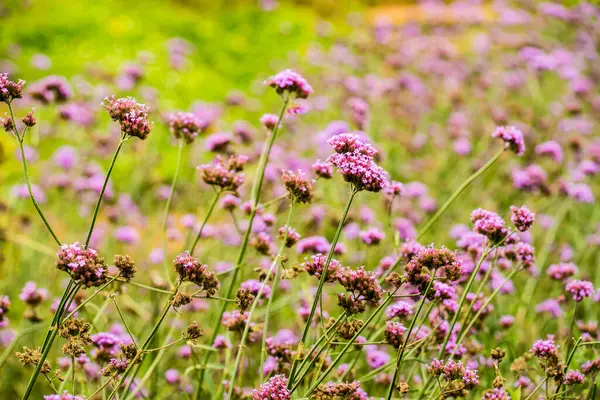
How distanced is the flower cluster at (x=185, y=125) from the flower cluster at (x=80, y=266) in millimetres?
774

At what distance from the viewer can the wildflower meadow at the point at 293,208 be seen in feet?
5.79

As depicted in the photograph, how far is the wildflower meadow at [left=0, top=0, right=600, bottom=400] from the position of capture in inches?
69.4

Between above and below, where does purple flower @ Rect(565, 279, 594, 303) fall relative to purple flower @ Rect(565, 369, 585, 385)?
above

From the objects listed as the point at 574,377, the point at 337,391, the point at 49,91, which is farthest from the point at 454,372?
the point at 49,91

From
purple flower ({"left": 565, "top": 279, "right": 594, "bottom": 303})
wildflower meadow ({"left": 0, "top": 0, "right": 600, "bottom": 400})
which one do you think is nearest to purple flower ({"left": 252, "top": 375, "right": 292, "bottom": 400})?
wildflower meadow ({"left": 0, "top": 0, "right": 600, "bottom": 400})

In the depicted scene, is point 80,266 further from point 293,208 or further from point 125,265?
point 293,208

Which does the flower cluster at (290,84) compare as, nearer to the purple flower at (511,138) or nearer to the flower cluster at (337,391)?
the purple flower at (511,138)

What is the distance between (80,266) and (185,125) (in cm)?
85

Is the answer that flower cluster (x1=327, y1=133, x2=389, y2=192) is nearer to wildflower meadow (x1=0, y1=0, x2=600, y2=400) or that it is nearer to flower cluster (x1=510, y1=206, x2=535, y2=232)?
wildflower meadow (x1=0, y1=0, x2=600, y2=400)

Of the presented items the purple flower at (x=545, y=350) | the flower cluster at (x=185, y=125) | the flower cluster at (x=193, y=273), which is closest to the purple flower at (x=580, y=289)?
the purple flower at (x=545, y=350)

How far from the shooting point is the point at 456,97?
5875 millimetres

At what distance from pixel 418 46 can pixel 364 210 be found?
19.3 ft

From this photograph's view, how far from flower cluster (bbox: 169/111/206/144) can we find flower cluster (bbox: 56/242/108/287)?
0.77 metres

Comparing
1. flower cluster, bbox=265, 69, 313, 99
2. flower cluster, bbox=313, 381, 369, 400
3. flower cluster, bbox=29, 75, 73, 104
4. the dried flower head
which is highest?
flower cluster, bbox=29, 75, 73, 104
